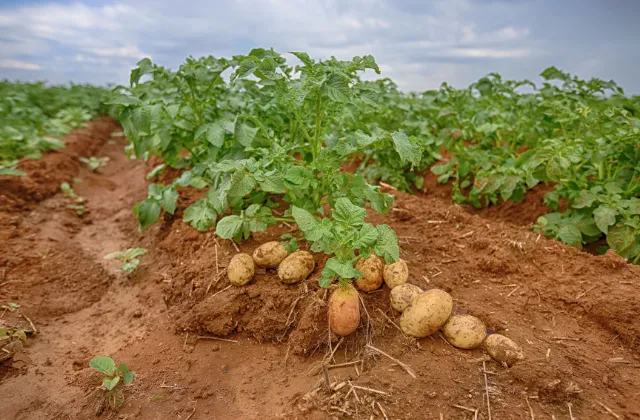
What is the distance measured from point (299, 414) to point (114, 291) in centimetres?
213

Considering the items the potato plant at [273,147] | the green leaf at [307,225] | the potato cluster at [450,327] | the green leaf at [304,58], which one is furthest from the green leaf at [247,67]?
the potato cluster at [450,327]

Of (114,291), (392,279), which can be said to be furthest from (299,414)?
(114,291)

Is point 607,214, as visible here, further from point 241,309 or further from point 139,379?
point 139,379

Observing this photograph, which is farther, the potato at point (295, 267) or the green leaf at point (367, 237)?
the potato at point (295, 267)

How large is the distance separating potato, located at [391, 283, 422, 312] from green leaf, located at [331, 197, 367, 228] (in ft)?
1.41

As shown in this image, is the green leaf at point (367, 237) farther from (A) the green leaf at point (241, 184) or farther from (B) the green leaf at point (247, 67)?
(B) the green leaf at point (247, 67)

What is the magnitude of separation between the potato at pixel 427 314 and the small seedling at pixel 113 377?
4.54 feet

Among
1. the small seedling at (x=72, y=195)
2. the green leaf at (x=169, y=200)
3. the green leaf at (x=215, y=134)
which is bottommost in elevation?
the small seedling at (x=72, y=195)

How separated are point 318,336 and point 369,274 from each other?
409 millimetres

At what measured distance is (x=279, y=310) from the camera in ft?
8.07

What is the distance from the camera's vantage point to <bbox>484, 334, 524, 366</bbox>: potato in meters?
2.03

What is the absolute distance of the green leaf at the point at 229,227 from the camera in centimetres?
263

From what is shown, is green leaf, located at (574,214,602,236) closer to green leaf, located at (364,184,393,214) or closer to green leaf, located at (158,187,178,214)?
green leaf, located at (364,184,393,214)

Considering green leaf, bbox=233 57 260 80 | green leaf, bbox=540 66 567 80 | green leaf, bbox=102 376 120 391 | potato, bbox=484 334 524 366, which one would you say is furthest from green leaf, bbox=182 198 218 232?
green leaf, bbox=540 66 567 80
